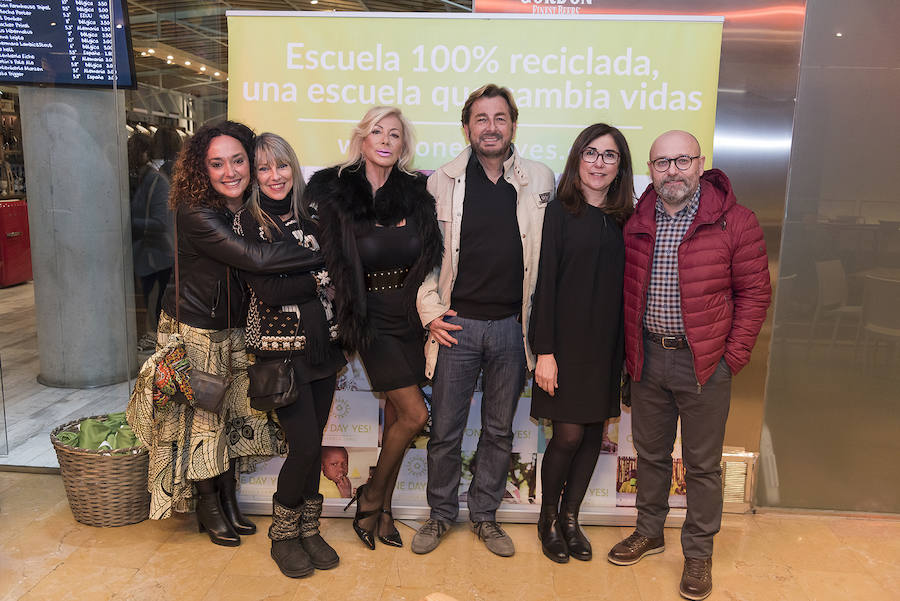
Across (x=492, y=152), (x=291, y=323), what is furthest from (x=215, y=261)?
(x=492, y=152)

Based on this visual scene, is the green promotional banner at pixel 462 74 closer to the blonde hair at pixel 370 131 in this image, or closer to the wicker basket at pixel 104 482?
the blonde hair at pixel 370 131

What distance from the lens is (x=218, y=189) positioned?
260 cm

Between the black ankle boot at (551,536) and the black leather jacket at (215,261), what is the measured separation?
4.68 ft

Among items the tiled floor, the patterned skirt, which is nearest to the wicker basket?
the tiled floor

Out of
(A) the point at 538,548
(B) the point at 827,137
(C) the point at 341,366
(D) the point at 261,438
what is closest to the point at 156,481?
(D) the point at 261,438

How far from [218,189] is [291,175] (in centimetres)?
29

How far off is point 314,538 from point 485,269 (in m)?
1.32

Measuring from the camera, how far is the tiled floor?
261 centimetres

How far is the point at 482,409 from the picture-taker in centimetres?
293

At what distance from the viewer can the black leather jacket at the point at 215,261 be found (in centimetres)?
246

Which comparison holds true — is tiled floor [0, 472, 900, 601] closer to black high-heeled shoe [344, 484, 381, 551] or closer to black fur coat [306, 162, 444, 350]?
black high-heeled shoe [344, 484, 381, 551]

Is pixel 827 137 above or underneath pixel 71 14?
underneath

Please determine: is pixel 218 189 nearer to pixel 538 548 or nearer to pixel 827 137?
pixel 538 548

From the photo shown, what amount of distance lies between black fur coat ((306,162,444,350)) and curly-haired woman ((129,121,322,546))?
11 centimetres
